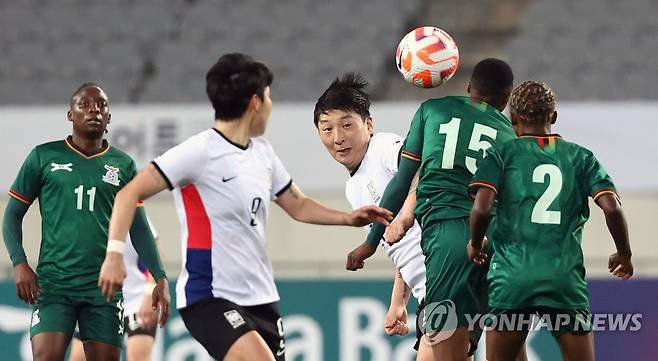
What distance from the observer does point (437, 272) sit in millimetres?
6262

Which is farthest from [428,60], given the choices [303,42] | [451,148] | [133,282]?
[303,42]

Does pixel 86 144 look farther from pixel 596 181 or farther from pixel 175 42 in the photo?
pixel 175 42

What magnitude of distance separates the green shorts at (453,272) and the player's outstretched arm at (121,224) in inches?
61.8

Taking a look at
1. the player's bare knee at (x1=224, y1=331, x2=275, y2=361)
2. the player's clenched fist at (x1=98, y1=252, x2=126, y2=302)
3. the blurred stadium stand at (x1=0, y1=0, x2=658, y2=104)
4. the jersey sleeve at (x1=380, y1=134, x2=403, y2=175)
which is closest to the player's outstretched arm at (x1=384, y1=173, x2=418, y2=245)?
the jersey sleeve at (x1=380, y1=134, x2=403, y2=175)

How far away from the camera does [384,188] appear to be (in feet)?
23.1

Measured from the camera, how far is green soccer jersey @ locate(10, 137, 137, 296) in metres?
7.02

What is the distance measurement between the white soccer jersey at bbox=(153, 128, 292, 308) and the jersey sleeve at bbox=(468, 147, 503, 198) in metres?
1.06

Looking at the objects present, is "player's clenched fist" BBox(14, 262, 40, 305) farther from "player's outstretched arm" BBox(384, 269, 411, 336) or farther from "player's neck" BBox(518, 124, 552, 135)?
"player's neck" BBox(518, 124, 552, 135)

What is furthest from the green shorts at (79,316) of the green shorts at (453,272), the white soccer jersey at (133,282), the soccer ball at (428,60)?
the white soccer jersey at (133,282)

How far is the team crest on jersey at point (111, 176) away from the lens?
7129mm

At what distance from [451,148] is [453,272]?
631 millimetres

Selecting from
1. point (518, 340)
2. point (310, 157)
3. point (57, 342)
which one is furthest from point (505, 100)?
point (310, 157)

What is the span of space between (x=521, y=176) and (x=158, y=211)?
287 inches

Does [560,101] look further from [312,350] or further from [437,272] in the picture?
[437,272]
